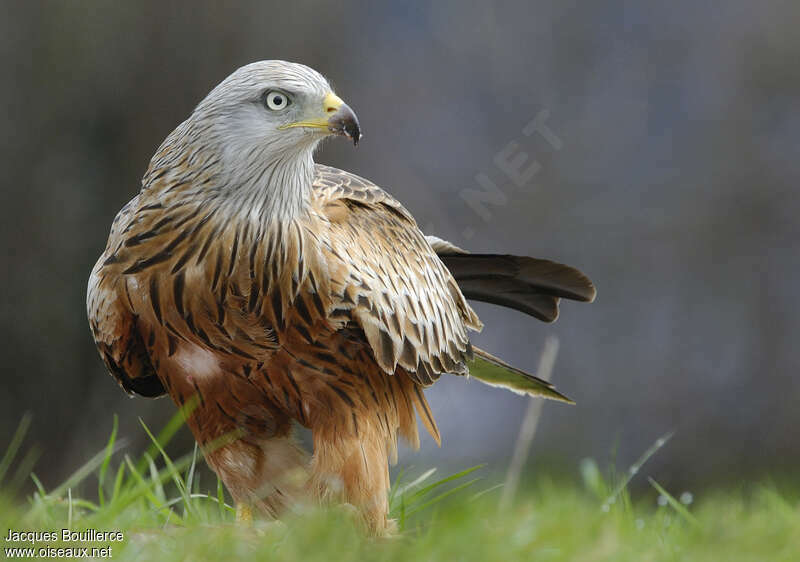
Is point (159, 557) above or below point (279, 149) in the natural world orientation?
below

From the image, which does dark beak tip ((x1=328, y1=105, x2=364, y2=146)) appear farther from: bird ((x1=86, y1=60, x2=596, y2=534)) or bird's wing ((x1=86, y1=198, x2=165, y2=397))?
bird's wing ((x1=86, y1=198, x2=165, y2=397))

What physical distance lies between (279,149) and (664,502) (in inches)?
76.8

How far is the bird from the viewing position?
342cm

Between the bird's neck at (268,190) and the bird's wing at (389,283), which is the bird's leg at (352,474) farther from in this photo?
the bird's neck at (268,190)

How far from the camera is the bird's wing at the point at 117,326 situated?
11.9 feet

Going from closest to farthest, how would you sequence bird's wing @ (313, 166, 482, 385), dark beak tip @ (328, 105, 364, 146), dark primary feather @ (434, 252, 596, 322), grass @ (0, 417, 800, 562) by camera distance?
grass @ (0, 417, 800, 562), dark beak tip @ (328, 105, 364, 146), bird's wing @ (313, 166, 482, 385), dark primary feather @ (434, 252, 596, 322)

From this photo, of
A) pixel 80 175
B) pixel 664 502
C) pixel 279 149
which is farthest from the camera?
pixel 80 175

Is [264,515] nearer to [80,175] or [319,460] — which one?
[319,460]

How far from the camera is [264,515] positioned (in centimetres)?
401

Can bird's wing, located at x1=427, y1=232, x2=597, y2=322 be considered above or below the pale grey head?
below

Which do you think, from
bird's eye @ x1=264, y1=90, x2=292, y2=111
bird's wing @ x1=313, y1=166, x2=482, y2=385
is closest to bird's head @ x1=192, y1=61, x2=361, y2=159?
bird's eye @ x1=264, y1=90, x2=292, y2=111

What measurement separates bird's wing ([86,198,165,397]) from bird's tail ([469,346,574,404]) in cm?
157

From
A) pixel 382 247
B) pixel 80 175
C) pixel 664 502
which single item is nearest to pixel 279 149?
pixel 382 247

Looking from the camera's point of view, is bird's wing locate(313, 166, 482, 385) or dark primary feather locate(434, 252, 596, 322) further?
dark primary feather locate(434, 252, 596, 322)
